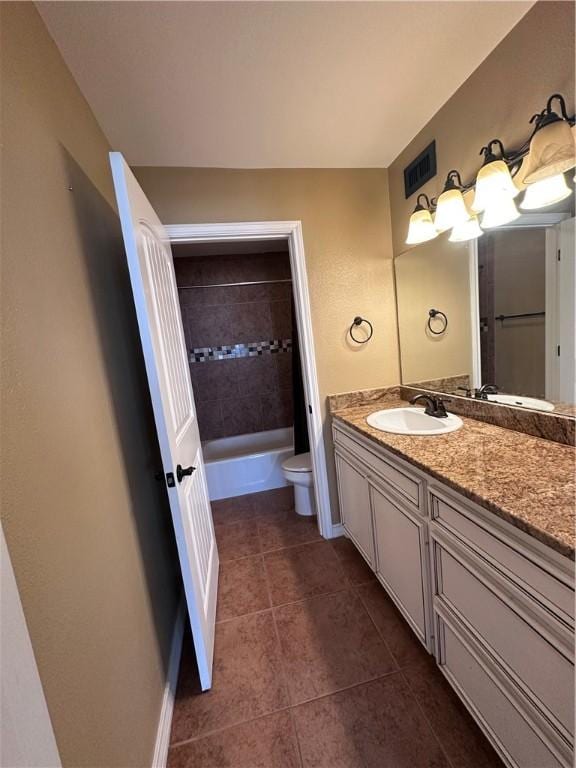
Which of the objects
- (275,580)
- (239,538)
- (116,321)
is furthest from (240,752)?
(116,321)

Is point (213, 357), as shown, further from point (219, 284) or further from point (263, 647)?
point (263, 647)

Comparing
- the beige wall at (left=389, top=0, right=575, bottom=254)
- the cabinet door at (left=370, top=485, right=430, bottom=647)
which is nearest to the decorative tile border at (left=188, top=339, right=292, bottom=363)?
the beige wall at (left=389, top=0, right=575, bottom=254)

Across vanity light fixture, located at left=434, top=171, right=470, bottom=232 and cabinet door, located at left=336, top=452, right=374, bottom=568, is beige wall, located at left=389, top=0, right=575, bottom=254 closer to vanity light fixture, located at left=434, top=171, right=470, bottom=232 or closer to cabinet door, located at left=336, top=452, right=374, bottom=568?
vanity light fixture, located at left=434, top=171, right=470, bottom=232

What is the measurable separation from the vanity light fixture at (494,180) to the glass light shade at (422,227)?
1.24ft

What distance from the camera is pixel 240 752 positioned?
3.56 ft

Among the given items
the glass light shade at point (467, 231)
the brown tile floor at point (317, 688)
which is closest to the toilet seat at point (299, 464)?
the brown tile floor at point (317, 688)

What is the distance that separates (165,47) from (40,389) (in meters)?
1.19

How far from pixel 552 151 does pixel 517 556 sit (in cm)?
119

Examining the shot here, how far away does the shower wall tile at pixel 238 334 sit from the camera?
11.1 ft

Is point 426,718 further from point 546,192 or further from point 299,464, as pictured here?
point 546,192

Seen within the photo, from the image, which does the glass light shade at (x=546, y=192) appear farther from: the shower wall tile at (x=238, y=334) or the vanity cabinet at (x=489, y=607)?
the shower wall tile at (x=238, y=334)

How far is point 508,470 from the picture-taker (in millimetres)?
1009

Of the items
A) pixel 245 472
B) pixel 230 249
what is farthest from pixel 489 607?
pixel 230 249

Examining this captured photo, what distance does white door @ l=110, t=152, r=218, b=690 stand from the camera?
1030 mm
